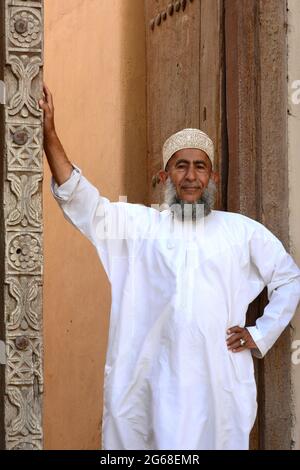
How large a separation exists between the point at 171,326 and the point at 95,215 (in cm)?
48

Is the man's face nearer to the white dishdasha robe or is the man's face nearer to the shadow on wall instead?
the white dishdasha robe

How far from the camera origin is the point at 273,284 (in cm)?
540

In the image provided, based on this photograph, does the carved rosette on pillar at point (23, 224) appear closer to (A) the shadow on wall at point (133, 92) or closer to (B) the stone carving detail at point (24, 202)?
(B) the stone carving detail at point (24, 202)

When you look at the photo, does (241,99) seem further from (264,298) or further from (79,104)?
(79,104)

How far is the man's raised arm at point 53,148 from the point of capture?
189 inches

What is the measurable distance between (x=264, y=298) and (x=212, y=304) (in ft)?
1.76

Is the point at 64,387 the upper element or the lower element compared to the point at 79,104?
lower

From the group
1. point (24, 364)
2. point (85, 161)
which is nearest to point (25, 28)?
point (24, 364)

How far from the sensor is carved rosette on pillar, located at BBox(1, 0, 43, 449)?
465cm

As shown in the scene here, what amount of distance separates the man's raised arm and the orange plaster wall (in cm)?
170

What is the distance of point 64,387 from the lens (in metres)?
7.10

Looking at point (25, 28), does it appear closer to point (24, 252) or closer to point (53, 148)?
point (53, 148)

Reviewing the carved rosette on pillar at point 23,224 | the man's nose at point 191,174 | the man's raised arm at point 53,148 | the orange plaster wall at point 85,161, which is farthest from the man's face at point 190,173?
the orange plaster wall at point 85,161
